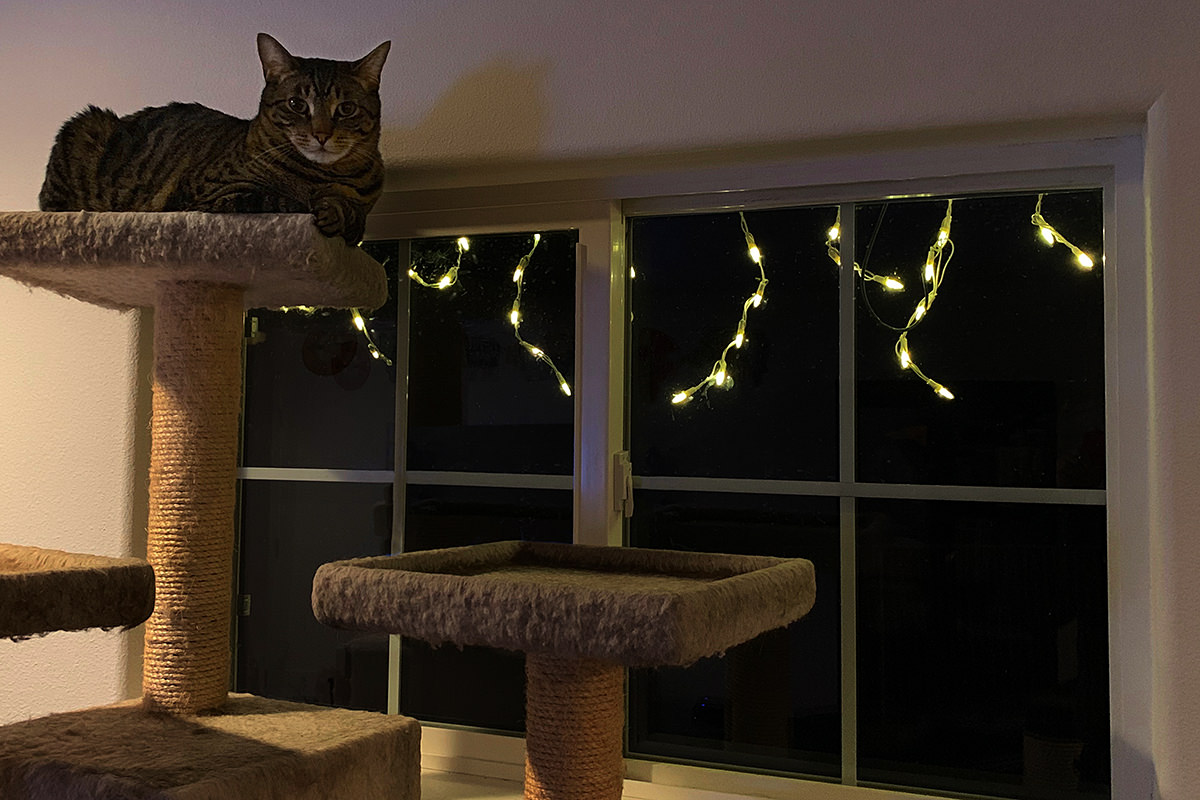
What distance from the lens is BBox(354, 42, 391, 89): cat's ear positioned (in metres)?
1.39

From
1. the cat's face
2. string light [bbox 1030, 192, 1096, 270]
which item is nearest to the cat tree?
the cat's face

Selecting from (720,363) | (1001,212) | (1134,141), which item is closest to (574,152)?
(720,363)

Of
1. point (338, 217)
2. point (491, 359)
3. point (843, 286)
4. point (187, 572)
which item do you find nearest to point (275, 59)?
point (338, 217)

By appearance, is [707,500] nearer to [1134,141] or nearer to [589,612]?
[589,612]

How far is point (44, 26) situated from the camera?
1831 mm

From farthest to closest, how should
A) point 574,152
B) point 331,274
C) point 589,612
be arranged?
point 574,152 → point 331,274 → point 589,612

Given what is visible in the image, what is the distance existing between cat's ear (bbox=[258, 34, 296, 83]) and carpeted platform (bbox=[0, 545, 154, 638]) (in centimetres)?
66

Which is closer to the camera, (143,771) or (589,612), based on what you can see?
(589,612)

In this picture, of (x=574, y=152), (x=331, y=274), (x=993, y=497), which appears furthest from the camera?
(x=574, y=152)

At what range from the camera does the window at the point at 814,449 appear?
1.38 meters

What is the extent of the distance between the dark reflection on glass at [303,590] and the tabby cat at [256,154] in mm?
564

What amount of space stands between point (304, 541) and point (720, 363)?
78cm

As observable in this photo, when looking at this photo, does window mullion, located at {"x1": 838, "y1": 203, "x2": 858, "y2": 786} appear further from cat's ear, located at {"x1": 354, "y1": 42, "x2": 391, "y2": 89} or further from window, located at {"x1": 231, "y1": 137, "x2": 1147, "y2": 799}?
cat's ear, located at {"x1": 354, "y1": 42, "x2": 391, "y2": 89}

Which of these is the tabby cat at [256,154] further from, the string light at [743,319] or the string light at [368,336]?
the string light at [743,319]
